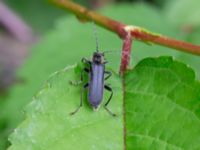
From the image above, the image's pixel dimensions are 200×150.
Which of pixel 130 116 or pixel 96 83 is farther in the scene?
pixel 96 83

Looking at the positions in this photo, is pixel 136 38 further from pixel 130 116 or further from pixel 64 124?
pixel 64 124

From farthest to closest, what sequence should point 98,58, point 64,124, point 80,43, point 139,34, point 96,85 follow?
point 80,43 < point 98,58 < point 96,85 < point 139,34 < point 64,124

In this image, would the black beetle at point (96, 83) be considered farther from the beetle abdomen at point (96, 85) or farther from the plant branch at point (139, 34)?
the plant branch at point (139, 34)

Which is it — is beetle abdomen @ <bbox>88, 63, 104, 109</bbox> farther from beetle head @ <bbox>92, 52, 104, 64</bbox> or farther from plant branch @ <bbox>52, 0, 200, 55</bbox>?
plant branch @ <bbox>52, 0, 200, 55</bbox>

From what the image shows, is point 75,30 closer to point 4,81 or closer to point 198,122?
point 4,81

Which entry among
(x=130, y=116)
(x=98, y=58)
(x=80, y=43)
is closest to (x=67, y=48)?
(x=80, y=43)

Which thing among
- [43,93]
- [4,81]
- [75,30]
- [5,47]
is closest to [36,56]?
[75,30]

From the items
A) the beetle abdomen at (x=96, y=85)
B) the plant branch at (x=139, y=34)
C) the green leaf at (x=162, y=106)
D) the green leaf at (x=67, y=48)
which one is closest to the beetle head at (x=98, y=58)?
the beetle abdomen at (x=96, y=85)
